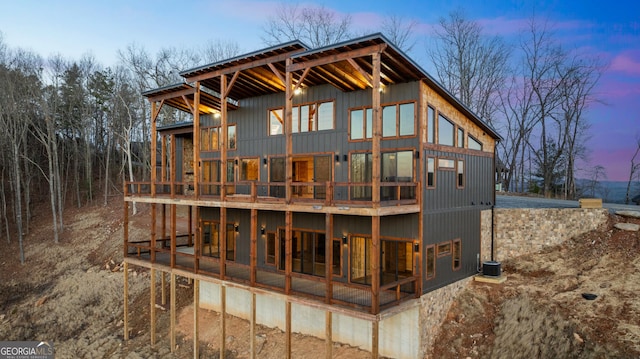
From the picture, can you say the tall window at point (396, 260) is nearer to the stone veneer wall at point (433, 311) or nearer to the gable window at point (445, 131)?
the stone veneer wall at point (433, 311)

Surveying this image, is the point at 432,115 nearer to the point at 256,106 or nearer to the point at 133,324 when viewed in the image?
the point at 256,106

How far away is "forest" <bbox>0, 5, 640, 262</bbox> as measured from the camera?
29.9 m

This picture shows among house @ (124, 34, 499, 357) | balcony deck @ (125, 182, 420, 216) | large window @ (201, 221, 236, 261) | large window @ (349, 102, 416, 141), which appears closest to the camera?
balcony deck @ (125, 182, 420, 216)

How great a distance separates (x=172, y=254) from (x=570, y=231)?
1656 centimetres

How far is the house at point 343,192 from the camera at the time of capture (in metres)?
10.7

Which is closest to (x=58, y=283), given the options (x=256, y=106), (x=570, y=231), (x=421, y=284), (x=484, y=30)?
(x=256, y=106)

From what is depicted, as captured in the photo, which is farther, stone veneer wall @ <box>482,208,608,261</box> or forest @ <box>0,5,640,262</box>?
forest @ <box>0,5,640,262</box>

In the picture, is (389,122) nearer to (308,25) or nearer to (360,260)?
(360,260)

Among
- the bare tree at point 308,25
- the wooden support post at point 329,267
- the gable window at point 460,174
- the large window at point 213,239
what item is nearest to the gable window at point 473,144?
the gable window at point 460,174

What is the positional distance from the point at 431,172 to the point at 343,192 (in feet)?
10.4

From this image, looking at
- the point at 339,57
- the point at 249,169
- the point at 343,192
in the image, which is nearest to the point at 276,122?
the point at 249,169

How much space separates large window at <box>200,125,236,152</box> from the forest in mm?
14281

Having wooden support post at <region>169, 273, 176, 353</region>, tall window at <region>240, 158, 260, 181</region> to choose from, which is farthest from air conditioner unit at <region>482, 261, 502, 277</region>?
wooden support post at <region>169, 273, 176, 353</region>

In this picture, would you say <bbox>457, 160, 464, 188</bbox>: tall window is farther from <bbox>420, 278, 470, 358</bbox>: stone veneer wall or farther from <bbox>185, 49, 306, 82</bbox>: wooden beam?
<bbox>185, 49, 306, 82</bbox>: wooden beam
